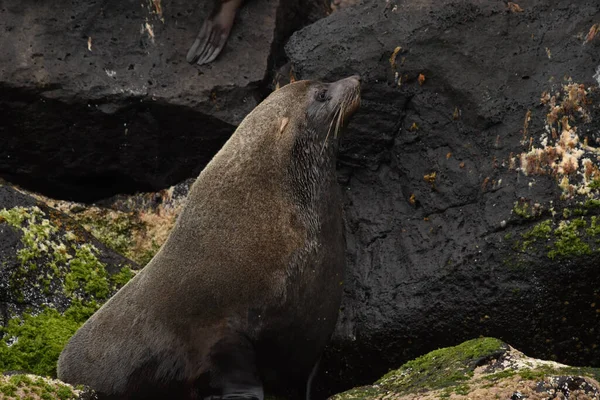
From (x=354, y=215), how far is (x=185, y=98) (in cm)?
215

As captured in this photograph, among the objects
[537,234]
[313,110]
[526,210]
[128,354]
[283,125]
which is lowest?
[128,354]

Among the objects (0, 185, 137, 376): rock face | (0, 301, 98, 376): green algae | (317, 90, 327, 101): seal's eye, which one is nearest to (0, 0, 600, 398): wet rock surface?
(0, 185, 137, 376): rock face

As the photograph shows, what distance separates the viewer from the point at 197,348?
6742 millimetres

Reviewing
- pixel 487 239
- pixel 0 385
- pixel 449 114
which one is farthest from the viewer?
pixel 449 114

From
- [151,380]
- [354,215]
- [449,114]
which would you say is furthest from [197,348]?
[449,114]

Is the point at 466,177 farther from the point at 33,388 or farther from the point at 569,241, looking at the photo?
the point at 33,388

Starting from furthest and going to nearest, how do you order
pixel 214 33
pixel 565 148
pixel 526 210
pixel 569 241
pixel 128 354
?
pixel 214 33 < pixel 565 148 < pixel 526 210 < pixel 569 241 < pixel 128 354

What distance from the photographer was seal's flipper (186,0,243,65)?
984cm

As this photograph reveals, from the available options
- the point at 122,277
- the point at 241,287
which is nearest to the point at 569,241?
the point at 241,287

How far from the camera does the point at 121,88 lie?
→ 31.7 ft

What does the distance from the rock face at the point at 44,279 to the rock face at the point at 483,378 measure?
278 centimetres

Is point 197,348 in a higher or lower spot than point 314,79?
lower

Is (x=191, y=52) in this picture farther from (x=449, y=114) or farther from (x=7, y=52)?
(x=449, y=114)

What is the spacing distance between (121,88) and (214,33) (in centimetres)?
99
